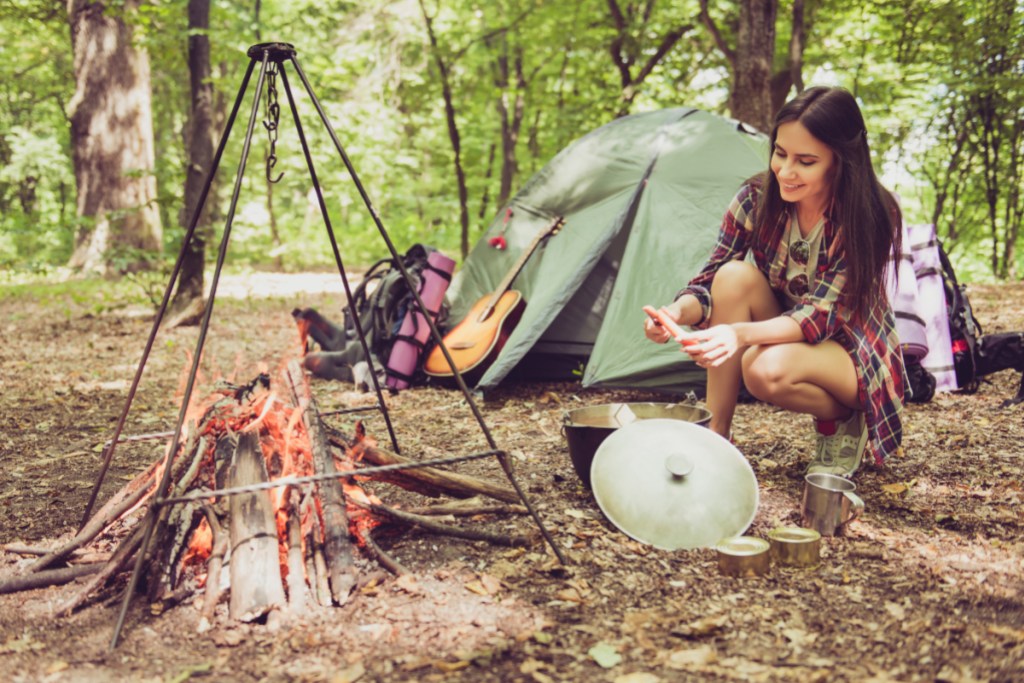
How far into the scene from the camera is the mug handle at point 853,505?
229 cm

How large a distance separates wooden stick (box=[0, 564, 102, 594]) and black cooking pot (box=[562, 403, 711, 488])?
150cm

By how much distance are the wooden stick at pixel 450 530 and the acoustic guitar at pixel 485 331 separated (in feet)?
7.20

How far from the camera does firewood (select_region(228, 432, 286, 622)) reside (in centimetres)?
187

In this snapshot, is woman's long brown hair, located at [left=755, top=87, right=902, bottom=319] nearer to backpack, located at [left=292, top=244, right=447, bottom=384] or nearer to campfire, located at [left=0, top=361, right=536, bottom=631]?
campfire, located at [left=0, top=361, right=536, bottom=631]

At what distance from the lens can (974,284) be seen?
829 centimetres

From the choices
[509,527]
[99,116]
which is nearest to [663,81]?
[99,116]

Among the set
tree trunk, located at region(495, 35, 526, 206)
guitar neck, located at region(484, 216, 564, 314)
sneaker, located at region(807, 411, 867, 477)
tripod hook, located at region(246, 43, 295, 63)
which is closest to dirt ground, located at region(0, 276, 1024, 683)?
sneaker, located at region(807, 411, 867, 477)

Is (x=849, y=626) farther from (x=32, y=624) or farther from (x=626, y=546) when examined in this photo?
(x=32, y=624)

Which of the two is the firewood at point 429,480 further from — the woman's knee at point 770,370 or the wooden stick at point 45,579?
the woman's knee at point 770,370

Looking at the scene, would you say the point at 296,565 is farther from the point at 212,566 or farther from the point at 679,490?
the point at 679,490

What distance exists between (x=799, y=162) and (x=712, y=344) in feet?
2.32

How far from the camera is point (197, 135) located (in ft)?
21.4

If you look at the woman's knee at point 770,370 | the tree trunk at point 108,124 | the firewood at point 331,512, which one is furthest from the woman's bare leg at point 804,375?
the tree trunk at point 108,124

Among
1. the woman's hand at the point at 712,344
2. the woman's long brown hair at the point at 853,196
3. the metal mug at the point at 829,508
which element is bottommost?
the metal mug at the point at 829,508
